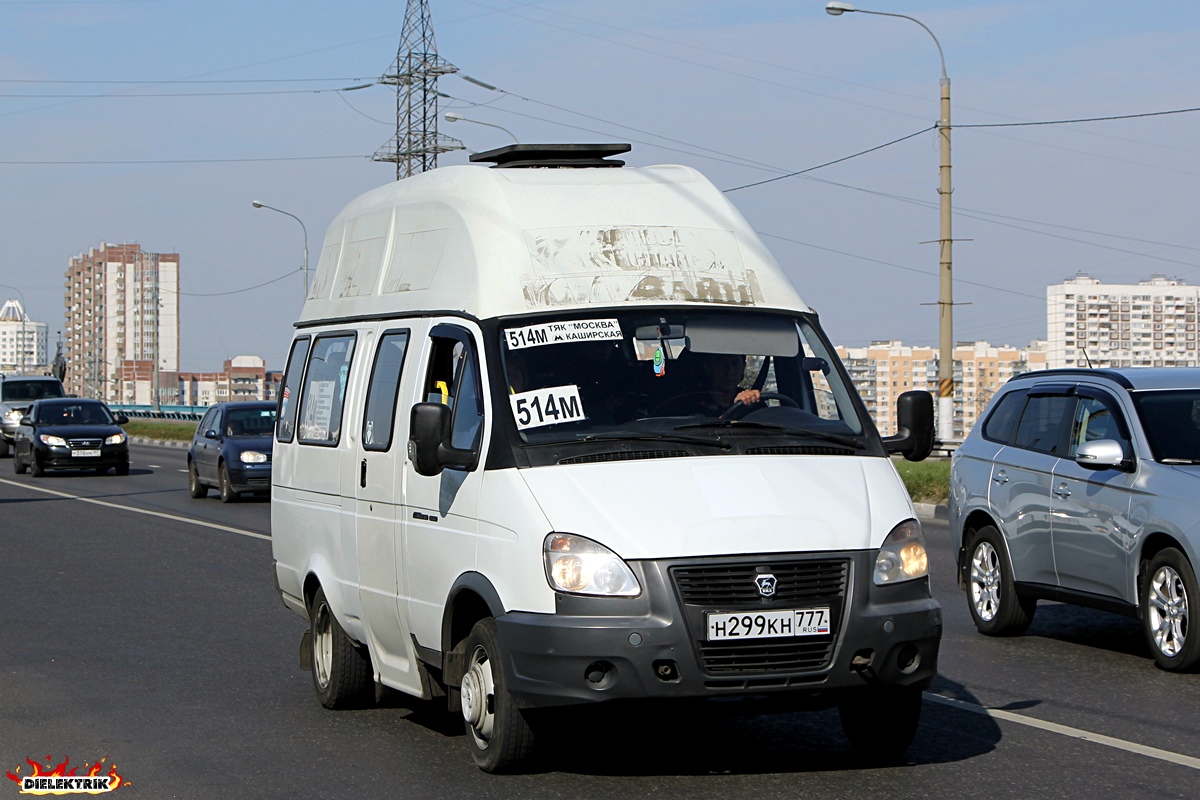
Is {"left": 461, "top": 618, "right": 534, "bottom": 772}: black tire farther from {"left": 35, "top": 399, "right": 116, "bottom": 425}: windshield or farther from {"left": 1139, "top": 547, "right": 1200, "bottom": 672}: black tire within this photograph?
{"left": 35, "top": 399, "right": 116, "bottom": 425}: windshield

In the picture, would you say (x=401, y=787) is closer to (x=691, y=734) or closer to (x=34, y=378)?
(x=691, y=734)

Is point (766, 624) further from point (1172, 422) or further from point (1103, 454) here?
point (1172, 422)

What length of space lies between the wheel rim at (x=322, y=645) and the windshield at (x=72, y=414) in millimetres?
28129

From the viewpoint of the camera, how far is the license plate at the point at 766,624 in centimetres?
606

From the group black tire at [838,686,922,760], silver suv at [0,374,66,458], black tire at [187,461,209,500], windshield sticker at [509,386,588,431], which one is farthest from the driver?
silver suv at [0,374,66,458]

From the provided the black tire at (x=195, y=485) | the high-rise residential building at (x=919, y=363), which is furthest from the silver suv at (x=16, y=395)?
the high-rise residential building at (x=919, y=363)

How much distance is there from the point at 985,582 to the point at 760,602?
5662mm

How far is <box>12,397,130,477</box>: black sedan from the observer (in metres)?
34.3

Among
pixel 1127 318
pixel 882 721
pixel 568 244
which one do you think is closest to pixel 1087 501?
pixel 882 721

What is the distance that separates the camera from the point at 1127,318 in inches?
3959

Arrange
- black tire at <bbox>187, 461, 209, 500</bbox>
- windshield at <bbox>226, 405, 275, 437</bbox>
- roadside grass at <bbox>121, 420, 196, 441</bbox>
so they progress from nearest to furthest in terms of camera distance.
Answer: windshield at <bbox>226, 405, 275, 437</bbox>, black tire at <bbox>187, 461, 209, 500</bbox>, roadside grass at <bbox>121, 420, 196, 441</bbox>

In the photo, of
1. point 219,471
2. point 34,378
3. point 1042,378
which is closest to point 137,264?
point 34,378

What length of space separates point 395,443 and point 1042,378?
5.53m

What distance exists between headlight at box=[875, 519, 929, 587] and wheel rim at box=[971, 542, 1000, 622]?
15.9 ft
